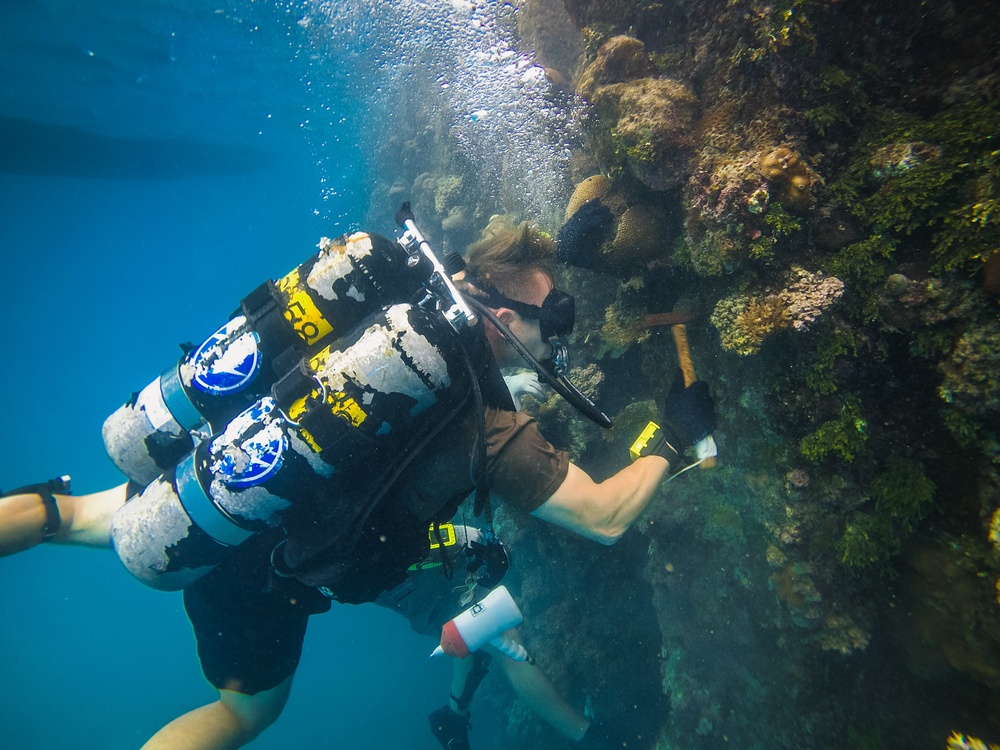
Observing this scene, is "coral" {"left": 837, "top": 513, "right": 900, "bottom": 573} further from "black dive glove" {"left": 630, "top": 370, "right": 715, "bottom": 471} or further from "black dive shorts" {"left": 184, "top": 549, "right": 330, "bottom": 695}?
"black dive shorts" {"left": 184, "top": 549, "right": 330, "bottom": 695}

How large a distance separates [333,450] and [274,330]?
1032mm

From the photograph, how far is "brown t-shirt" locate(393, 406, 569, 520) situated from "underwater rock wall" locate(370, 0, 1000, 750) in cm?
143

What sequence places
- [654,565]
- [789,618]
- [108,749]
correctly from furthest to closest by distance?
[108,749], [654,565], [789,618]

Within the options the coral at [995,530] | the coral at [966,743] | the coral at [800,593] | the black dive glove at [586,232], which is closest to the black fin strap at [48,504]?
the black dive glove at [586,232]

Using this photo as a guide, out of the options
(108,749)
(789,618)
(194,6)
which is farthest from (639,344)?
(108,749)

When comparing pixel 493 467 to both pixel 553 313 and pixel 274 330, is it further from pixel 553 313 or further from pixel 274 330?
pixel 274 330

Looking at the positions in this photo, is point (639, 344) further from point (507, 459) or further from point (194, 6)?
point (194, 6)

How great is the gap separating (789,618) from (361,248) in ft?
15.0

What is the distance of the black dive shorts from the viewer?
3338mm

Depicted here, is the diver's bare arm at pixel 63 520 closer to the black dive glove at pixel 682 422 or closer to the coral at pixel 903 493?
the black dive glove at pixel 682 422

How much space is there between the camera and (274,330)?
2934mm

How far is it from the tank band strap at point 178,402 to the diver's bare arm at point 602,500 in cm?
262

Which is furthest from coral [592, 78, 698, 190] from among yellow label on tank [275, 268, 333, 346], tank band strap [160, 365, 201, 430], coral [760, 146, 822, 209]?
tank band strap [160, 365, 201, 430]

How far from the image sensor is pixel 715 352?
344 centimetres
